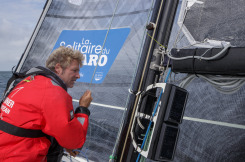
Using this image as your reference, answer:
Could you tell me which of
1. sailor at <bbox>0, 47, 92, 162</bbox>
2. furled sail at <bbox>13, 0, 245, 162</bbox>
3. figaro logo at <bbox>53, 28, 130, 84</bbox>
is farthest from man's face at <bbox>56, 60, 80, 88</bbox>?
figaro logo at <bbox>53, 28, 130, 84</bbox>

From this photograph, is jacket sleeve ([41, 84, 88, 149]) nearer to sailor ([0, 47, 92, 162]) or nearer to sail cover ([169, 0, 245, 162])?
sailor ([0, 47, 92, 162])

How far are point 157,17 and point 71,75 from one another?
46 cm

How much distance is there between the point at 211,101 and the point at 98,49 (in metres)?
0.96

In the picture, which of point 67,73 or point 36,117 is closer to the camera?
point 36,117

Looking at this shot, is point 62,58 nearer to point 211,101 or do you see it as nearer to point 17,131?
point 17,131

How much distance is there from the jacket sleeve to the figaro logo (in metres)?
0.83

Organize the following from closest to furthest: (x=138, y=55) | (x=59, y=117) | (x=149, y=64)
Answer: (x=59, y=117), (x=149, y=64), (x=138, y=55)

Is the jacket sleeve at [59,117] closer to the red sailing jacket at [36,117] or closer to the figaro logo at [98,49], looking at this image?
the red sailing jacket at [36,117]

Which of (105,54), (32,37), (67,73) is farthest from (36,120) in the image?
(32,37)

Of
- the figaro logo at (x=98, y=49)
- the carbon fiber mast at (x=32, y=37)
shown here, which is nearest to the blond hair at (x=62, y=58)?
the figaro logo at (x=98, y=49)

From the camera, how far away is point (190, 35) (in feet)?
3.50

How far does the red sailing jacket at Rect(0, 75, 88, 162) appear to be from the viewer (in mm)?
931

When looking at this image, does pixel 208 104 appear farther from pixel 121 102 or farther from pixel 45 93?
pixel 45 93

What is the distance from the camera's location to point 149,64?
1113 millimetres
